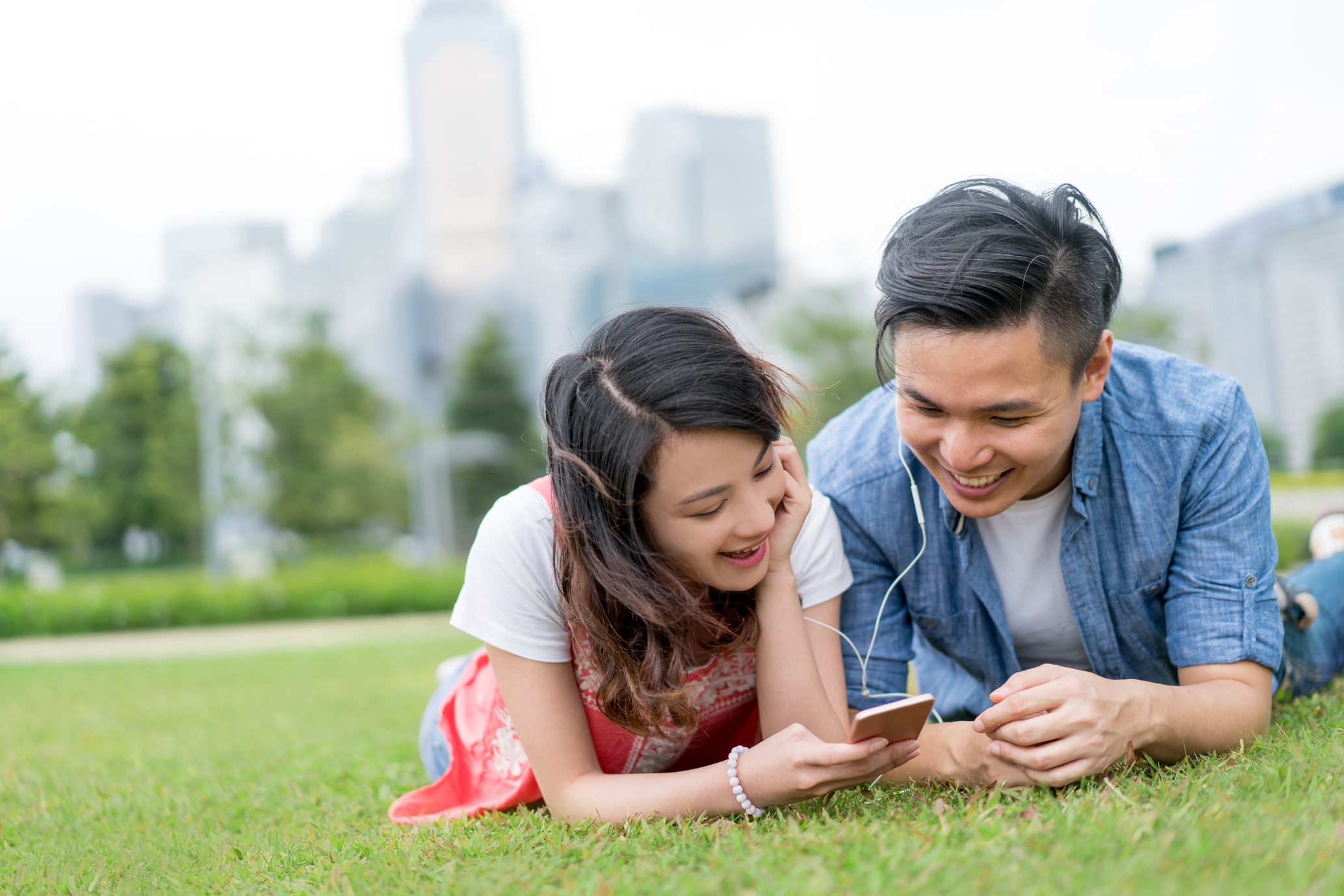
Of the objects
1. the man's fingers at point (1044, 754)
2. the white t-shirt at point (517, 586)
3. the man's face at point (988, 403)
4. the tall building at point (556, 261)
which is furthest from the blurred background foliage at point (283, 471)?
the man's fingers at point (1044, 754)

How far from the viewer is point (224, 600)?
16297mm

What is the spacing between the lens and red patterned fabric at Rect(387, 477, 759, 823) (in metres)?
2.72

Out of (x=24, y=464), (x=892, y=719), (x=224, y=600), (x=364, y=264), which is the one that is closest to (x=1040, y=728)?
(x=892, y=719)

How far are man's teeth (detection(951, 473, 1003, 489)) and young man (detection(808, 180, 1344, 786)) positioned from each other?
0.5 inches

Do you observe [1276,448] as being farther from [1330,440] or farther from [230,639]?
[230,639]

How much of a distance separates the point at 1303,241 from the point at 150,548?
98.8ft

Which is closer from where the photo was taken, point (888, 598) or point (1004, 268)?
point (1004, 268)

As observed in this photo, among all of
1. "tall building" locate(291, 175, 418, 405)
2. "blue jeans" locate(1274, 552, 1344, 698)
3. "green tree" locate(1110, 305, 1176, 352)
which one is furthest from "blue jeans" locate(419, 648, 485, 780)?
"tall building" locate(291, 175, 418, 405)

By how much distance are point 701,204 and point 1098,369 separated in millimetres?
29758

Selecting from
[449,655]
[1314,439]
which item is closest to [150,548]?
[449,655]

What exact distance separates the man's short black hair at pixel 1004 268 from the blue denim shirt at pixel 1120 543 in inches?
15.6

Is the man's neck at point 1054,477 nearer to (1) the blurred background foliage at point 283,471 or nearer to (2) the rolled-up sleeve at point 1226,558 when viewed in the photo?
(2) the rolled-up sleeve at point 1226,558

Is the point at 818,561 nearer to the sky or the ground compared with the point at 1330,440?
nearer to the sky

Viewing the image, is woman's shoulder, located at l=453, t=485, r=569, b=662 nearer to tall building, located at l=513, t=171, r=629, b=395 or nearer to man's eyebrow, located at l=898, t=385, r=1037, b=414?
man's eyebrow, located at l=898, t=385, r=1037, b=414
